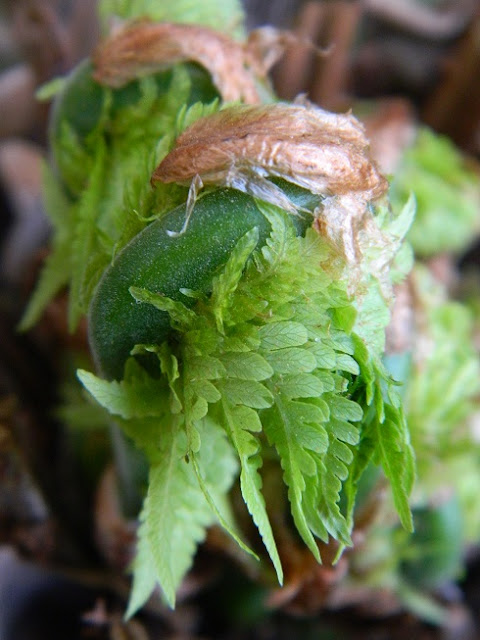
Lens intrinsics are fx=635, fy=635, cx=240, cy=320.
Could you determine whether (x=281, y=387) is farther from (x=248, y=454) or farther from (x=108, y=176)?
(x=108, y=176)

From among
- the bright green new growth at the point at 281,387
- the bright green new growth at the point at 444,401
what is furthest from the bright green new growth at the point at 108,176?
the bright green new growth at the point at 444,401

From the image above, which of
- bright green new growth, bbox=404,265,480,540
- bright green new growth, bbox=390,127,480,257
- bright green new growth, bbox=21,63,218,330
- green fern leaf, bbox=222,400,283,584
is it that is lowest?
bright green new growth, bbox=404,265,480,540

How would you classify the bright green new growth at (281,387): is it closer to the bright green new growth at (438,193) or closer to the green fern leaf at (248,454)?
the green fern leaf at (248,454)

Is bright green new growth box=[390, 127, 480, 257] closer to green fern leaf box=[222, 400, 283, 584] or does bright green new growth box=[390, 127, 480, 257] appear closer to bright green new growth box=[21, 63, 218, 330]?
bright green new growth box=[21, 63, 218, 330]

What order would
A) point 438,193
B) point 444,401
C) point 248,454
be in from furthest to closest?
1. point 438,193
2. point 444,401
3. point 248,454

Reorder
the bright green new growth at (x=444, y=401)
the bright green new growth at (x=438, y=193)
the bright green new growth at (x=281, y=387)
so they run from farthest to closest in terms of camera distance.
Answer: the bright green new growth at (x=438, y=193)
the bright green new growth at (x=444, y=401)
the bright green new growth at (x=281, y=387)

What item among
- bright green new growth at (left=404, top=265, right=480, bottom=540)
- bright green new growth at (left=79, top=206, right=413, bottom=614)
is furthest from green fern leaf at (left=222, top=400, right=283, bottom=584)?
bright green new growth at (left=404, top=265, right=480, bottom=540)

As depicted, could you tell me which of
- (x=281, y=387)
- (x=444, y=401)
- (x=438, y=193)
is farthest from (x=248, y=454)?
(x=438, y=193)

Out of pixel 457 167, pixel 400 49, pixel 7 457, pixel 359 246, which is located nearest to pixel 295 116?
pixel 359 246

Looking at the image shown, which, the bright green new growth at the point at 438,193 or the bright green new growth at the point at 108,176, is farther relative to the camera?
the bright green new growth at the point at 438,193
